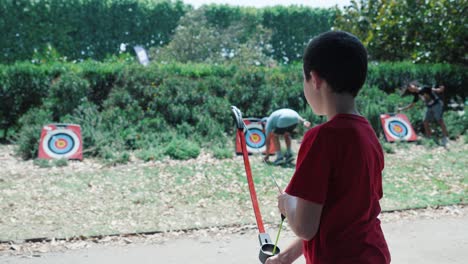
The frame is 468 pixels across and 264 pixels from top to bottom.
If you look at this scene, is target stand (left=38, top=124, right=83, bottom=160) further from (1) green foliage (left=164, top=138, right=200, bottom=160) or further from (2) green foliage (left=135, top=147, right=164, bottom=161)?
(1) green foliage (left=164, top=138, right=200, bottom=160)

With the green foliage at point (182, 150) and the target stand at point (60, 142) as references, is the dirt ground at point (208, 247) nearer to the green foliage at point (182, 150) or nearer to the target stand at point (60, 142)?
the green foliage at point (182, 150)

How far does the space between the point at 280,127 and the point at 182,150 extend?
2.00m

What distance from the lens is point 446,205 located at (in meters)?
6.31

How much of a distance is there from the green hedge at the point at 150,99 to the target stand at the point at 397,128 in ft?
0.72

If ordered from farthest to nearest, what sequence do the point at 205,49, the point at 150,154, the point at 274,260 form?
1. the point at 205,49
2. the point at 150,154
3. the point at 274,260

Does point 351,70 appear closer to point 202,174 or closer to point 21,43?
point 202,174

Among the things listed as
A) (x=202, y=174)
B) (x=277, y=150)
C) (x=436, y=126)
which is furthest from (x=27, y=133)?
(x=436, y=126)

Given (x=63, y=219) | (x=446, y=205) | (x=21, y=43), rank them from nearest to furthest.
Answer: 1. (x=63, y=219)
2. (x=446, y=205)
3. (x=21, y=43)

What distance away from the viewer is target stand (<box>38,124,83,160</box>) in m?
8.71

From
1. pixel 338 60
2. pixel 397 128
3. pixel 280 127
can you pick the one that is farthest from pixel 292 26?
pixel 338 60

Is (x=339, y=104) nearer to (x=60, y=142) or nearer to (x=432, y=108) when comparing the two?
(x=60, y=142)

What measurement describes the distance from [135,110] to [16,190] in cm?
392

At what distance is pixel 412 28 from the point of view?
46.7ft

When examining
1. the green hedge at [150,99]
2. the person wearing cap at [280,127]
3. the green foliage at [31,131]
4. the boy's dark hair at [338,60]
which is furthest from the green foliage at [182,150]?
the boy's dark hair at [338,60]
